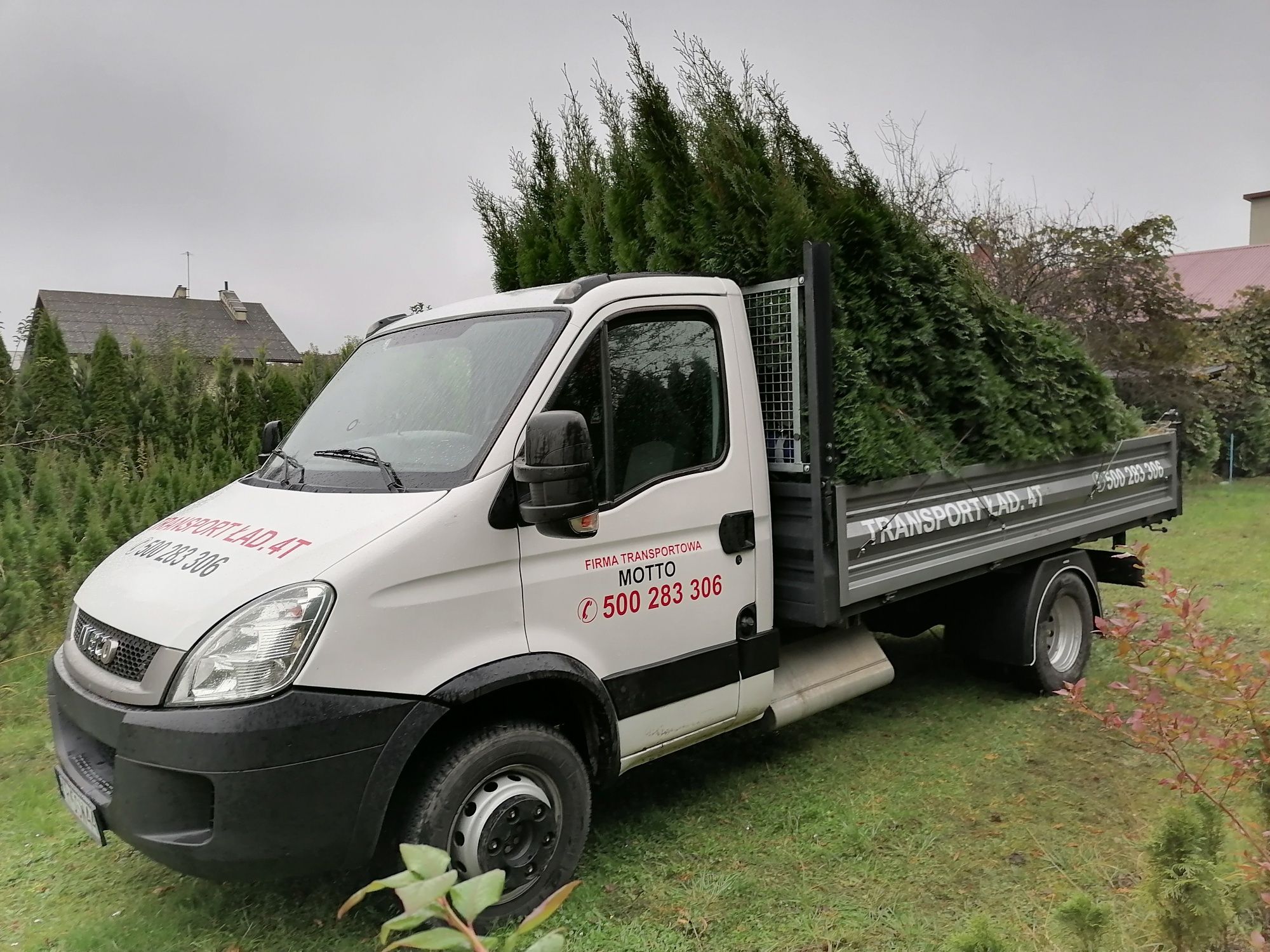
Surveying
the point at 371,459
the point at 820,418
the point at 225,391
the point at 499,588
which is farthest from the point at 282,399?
the point at 499,588

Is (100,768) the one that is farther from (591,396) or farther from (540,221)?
(540,221)

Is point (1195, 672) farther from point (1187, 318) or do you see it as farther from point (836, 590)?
point (1187, 318)

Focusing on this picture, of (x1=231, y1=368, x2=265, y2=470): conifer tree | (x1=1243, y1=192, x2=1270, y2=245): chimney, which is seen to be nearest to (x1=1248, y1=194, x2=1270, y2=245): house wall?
(x1=1243, y1=192, x2=1270, y2=245): chimney

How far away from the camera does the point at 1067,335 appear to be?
18.3 feet

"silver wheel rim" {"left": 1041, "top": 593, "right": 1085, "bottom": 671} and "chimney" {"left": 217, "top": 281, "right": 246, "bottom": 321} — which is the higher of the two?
"chimney" {"left": 217, "top": 281, "right": 246, "bottom": 321}

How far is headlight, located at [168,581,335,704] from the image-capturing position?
2.86m

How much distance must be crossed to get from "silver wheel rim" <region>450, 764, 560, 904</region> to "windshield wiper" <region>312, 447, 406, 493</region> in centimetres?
108

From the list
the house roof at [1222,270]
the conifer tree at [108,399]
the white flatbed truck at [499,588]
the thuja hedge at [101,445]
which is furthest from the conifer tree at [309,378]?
the house roof at [1222,270]

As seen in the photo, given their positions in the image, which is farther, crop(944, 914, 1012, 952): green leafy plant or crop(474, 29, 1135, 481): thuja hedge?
crop(474, 29, 1135, 481): thuja hedge

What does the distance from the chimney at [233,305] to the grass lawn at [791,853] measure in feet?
120

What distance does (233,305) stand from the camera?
4000 cm

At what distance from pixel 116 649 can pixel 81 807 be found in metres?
0.56

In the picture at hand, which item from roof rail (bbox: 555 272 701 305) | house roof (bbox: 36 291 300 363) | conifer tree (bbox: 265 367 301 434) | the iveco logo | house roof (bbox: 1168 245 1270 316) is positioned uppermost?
house roof (bbox: 36 291 300 363)

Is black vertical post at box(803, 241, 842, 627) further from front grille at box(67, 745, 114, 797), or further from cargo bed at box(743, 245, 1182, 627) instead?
front grille at box(67, 745, 114, 797)
